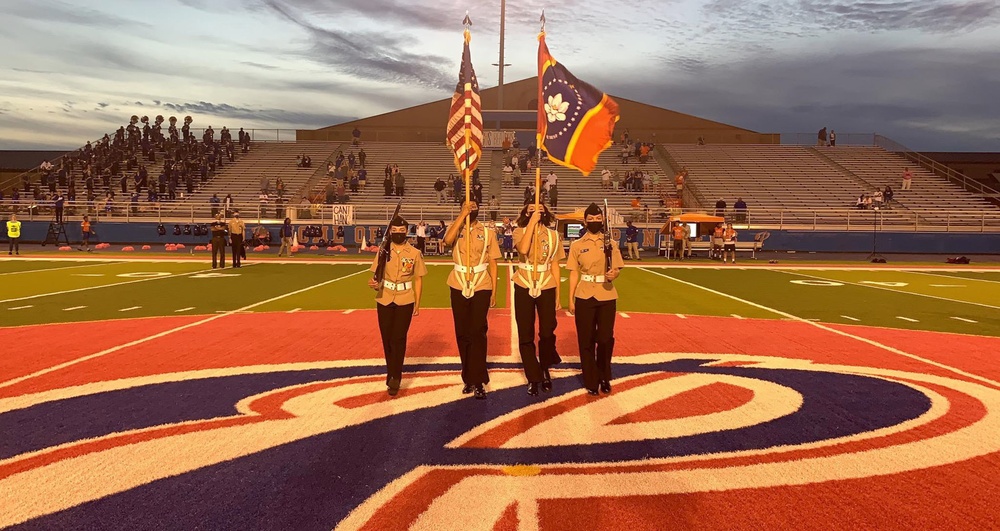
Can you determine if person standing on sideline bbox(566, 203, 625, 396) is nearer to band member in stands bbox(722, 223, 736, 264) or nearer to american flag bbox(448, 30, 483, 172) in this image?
american flag bbox(448, 30, 483, 172)

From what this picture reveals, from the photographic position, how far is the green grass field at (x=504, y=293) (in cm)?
1273

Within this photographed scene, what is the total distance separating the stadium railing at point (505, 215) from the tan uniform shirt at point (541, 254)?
1132 inches

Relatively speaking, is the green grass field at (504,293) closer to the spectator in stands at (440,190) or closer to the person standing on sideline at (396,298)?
the person standing on sideline at (396,298)

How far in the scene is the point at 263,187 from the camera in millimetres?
39469

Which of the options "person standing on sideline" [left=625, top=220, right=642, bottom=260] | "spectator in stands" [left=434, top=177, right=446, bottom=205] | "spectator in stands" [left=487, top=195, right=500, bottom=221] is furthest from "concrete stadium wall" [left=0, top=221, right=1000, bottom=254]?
"spectator in stands" [left=487, top=195, right=500, bottom=221]

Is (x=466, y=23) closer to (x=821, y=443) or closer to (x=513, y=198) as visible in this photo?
(x=821, y=443)

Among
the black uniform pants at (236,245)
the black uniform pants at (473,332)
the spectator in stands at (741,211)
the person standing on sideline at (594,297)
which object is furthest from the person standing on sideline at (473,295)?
the spectator in stands at (741,211)

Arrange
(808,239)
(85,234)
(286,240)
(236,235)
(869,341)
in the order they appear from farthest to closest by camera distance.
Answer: (808,239) → (85,234) → (286,240) → (236,235) → (869,341)

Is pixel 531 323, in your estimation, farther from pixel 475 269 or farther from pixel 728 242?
pixel 728 242

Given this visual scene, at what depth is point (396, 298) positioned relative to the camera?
21.8ft

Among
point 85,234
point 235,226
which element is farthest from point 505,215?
point 85,234

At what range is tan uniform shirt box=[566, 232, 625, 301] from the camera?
6605 mm

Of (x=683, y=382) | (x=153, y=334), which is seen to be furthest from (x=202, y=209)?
(x=683, y=382)

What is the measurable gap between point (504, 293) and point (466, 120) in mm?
10285
